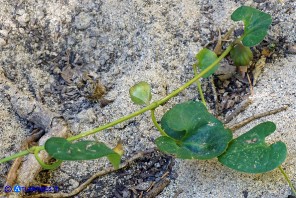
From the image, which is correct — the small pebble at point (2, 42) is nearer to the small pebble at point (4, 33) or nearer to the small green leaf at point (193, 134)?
the small pebble at point (4, 33)

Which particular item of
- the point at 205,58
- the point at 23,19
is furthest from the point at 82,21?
the point at 205,58

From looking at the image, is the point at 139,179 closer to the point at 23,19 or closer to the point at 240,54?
the point at 240,54

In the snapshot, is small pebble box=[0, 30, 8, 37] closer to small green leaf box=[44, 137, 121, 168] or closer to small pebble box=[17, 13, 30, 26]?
small pebble box=[17, 13, 30, 26]

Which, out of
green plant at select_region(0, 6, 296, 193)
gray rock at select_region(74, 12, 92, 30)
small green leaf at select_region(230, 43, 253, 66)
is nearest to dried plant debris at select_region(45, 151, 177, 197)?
green plant at select_region(0, 6, 296, 193)

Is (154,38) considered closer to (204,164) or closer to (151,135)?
(151,135)

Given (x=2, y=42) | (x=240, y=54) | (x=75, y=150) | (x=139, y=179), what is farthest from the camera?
(x=2, y=42)
